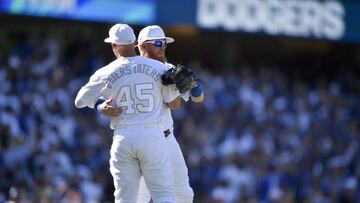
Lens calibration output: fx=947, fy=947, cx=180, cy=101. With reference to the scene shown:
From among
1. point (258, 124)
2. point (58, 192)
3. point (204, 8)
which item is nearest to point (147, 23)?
point (204, 8)

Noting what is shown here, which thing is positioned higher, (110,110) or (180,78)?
(180,78)

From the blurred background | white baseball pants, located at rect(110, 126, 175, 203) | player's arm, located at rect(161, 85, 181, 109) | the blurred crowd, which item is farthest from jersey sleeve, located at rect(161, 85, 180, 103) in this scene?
the blurred background

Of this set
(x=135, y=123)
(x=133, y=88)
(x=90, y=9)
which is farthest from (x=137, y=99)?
(x=90, y=9)

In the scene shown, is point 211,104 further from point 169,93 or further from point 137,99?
point 137,99

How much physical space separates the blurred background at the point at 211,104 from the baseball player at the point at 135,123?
4370 millimetres

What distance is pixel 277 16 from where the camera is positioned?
1983 centimetres

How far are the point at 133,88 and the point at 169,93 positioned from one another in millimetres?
354

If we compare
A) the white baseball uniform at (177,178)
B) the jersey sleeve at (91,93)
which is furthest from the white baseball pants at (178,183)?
the jersey sleeve at (91,93)

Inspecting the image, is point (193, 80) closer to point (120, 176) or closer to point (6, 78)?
point (120, 176)

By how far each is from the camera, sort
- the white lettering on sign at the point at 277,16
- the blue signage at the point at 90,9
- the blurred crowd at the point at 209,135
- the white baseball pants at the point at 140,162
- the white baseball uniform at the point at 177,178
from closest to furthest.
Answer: the white baseball pants at the point at 140,162, the white baseball uniform at the point at 177,178, the blurred crowd at the point at 209,135, the blue signage at the point at 90,9, the white lettering on sign at the point at 277,16

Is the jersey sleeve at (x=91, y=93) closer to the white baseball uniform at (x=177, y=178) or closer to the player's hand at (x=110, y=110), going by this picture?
the player's hand at (x=110, y=110)

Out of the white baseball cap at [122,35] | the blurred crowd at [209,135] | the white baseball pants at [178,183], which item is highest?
the white baseball cap at [122,35]

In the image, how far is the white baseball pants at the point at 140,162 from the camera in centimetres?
788

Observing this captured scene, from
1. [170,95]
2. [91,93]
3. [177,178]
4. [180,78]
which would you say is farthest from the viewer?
[177,178]
